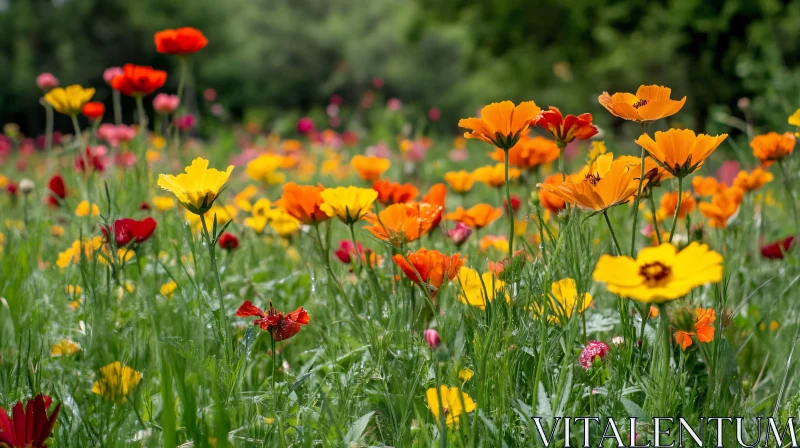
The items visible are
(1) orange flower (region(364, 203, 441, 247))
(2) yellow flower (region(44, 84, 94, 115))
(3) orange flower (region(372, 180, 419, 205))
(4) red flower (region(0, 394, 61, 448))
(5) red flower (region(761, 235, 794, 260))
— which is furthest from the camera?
(2) yellow flower (region(44, 84, 94, 115))

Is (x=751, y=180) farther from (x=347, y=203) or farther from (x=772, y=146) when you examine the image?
(x=347, y=203)

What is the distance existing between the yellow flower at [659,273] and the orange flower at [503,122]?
12.2 inches

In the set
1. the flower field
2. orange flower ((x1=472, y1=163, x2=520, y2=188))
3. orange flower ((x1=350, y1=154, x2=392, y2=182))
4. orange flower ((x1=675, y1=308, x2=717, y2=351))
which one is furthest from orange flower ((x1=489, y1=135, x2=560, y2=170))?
orange flower ((x1=675, y1=308, x2=717, y2=351))

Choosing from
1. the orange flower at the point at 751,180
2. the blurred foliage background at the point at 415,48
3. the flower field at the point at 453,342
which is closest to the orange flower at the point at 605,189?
the flower field at the point at 453,342

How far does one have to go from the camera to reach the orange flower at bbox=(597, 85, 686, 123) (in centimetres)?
82

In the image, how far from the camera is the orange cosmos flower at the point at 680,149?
2.53 feet

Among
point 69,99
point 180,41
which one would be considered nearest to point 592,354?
point 180,41

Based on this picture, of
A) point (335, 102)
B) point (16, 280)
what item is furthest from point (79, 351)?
point (335, 102)

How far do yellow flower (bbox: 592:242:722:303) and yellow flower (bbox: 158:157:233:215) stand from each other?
1.56ft

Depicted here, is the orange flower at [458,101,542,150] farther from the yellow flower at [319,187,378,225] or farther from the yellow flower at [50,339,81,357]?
the yellow flower at [50,339,81,357]

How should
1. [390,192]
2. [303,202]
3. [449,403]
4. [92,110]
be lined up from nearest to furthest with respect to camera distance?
[449,403]
[303,202]
[390,192]
[92,110]

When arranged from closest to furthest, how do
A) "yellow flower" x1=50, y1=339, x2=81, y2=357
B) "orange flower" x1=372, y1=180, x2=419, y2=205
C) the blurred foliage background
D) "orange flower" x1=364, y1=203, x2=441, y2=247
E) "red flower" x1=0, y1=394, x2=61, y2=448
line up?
"red flower" x1=0, y1=394, x2=61, y2=448
"orange flower" x1=364, y1=203, x2=441, y2=247
"yellow flower" x1=50, y1=339, x2=81, y2=357
"orange flower" x1=372, y1=180, x2=419, y2=205
the blurred foliage background

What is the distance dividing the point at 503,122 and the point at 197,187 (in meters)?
0.40

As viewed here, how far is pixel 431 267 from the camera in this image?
2.92ft
